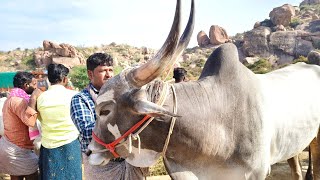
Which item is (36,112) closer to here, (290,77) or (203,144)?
(203,144)

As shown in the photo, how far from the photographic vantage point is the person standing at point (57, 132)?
400 cm

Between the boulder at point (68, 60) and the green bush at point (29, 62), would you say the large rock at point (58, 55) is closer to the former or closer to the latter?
the boulder at point (68, 60)

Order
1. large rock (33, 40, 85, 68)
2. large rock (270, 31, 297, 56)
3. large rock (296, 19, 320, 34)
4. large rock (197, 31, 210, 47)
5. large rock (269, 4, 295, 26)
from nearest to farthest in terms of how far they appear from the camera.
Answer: large rock (33, 40, 85, 68)
large rock (270, 31, 297, 56)
large rock (296, 19, 320, 34)
large rock (269, 4, 295, 26)
large rock (197, 31, 210, 47)

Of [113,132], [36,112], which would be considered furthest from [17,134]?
[113,132]

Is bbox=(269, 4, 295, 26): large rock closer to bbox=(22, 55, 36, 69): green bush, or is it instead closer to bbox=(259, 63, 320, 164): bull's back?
bbox=(22, 55, 36, 69): green bush

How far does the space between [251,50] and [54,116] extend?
48.7 meters

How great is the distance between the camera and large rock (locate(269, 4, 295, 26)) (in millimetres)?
57594

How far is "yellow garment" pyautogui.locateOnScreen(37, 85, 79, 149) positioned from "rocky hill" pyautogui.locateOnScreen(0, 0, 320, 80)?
3656 cm

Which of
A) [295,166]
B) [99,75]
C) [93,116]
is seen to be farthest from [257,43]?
[93,116]

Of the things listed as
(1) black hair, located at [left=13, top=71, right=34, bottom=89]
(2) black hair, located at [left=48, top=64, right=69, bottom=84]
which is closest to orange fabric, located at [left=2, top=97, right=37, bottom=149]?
(1) black hair, located at [left=13, top=71, right=34, bottom=89]

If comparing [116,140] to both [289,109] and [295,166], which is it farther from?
[295,166]

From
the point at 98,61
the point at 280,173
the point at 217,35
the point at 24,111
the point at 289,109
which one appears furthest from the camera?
the point at 217,35

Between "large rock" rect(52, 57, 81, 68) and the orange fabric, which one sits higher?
the orange fabric

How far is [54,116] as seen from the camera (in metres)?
3.99
